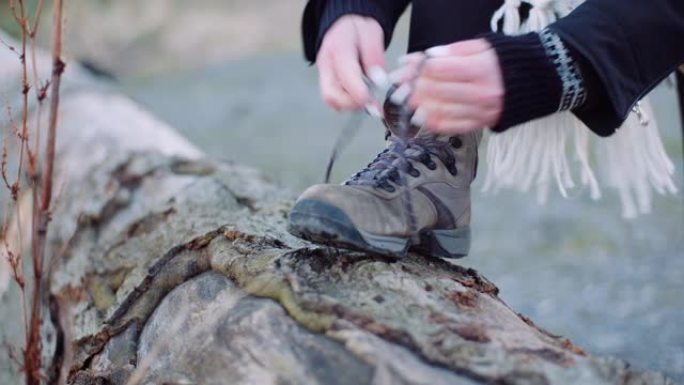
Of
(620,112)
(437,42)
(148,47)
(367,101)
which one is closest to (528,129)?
(437,42)

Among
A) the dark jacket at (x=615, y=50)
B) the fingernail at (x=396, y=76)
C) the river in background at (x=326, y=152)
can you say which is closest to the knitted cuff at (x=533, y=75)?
the dark jacket at (x=615, y=50)

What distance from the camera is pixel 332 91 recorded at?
Answer: 48.6 inches

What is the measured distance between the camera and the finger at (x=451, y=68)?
3.40 feet

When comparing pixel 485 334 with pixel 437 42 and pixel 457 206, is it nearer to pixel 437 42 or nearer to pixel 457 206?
pixel 457 206

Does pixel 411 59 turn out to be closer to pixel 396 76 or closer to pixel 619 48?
pixel 396 76

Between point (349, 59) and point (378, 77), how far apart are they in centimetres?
7

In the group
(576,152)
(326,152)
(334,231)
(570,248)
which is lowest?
(326,152)

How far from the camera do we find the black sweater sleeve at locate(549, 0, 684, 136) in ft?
3.72

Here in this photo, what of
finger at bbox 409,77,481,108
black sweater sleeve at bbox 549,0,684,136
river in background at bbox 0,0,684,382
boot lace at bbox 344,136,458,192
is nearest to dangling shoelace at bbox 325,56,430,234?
boot lace at bbox 344,136,458,192

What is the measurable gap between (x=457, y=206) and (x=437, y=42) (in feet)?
0.88

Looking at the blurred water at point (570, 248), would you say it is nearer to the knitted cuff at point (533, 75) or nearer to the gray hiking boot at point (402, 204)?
the gray hiking boot at point (402, 204)

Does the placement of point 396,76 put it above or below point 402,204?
above

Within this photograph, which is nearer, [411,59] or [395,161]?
[411,59]

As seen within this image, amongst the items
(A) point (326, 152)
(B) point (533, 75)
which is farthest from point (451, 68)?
(A) point (326, 152)
